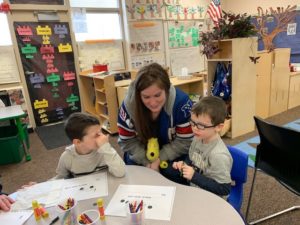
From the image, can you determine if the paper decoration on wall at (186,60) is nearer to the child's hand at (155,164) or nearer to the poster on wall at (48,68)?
the poster on wall at (48,68)

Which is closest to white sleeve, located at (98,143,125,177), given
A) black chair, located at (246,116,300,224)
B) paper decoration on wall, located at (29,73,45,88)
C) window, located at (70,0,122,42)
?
black chair, located at (246,116,300,224)

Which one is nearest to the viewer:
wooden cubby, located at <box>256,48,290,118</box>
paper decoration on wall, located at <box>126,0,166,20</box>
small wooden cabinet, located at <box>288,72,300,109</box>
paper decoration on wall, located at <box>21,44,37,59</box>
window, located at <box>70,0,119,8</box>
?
wooden cubby, located at <box>256,48,290,118</box>

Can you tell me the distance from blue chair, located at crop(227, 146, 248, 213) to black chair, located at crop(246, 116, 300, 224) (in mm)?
267

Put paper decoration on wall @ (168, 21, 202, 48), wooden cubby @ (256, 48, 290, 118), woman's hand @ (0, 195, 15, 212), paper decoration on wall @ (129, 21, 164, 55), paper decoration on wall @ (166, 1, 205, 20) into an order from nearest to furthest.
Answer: woman's hand @ (0, 195, 15, 212)
wooden cubby @ (256, 48, 290, 118)
paper decoration on wall @ (129, 21, 164, 55)
paper decoration on wall @ (166, 1, 205, 20)
paper decoration on wall @ (168, 21, 202, 48)

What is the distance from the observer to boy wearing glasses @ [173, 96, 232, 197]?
111 centimetres

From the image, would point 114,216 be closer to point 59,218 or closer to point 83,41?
point 59,218

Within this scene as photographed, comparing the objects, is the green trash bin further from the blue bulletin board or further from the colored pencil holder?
the blue bulletin board

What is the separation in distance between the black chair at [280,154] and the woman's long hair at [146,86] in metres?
0.63

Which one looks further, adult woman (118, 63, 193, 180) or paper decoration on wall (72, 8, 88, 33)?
paper decoration on wall (72, 8, 88, 33)

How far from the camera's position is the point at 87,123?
4.05ft

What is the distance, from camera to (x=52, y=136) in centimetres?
377

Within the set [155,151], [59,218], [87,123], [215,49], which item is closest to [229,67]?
[215,49]

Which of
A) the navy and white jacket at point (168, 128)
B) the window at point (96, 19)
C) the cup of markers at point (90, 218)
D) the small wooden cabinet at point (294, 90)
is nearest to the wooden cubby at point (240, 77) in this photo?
the small wooden cabinet at point (294, 90)

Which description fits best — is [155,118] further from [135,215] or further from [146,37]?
[146,37]
